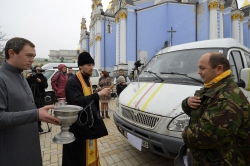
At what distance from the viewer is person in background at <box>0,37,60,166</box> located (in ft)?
4.19

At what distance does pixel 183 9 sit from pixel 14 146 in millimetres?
19137

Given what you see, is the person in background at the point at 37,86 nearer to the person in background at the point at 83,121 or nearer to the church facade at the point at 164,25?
the person in background at the point at 83,121

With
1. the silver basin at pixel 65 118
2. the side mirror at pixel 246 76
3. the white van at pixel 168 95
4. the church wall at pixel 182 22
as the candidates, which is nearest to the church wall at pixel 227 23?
the church wall at pixel 182 22

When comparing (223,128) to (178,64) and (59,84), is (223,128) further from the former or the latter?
(59,84)

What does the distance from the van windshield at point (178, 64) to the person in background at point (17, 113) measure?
7.62ft

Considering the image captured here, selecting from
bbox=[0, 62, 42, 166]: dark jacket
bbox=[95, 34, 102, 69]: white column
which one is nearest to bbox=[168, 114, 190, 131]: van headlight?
bbox=[0, 62, 42, 166]: dark jacket

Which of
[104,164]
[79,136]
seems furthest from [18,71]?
[104,164]

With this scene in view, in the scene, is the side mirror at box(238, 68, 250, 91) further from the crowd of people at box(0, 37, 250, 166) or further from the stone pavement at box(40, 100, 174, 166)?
the stone pavement at box(40, 100, 174, 166)

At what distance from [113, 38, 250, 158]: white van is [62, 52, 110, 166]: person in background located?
2.28 ft

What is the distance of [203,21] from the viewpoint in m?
15.9

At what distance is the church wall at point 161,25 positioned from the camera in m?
17.2

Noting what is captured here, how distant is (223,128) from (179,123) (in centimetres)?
103

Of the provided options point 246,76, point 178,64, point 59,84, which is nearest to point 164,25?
point 59,84

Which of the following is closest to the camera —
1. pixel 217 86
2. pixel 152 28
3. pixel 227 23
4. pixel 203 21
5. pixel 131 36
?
pixel 217 86
